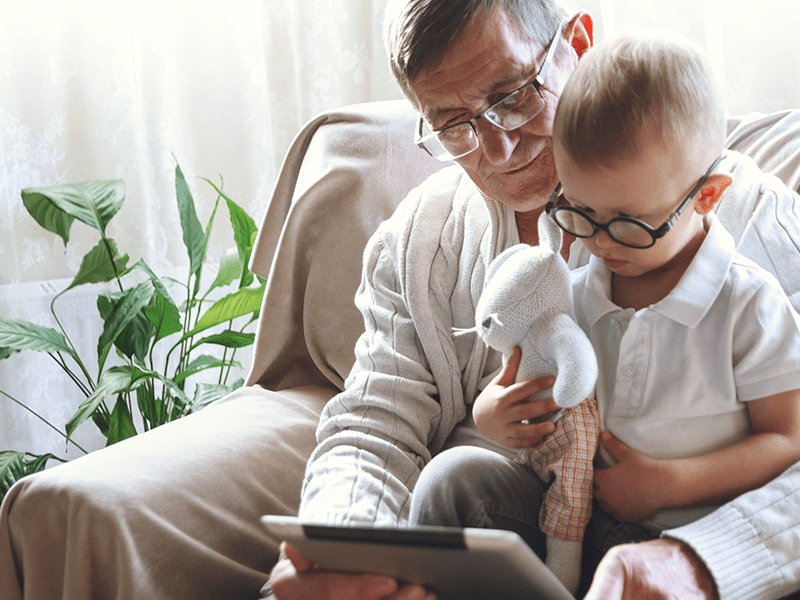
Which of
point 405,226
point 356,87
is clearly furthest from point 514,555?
point 356,87

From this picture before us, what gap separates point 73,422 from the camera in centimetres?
199

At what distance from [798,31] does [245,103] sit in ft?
5.34

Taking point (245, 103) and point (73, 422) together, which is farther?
point (245, 103)

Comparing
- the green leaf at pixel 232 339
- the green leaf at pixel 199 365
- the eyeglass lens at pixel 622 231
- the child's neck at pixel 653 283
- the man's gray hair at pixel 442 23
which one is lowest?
the green leaf at pixel 199 365

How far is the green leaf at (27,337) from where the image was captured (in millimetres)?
2064

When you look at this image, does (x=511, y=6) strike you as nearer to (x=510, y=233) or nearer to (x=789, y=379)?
(x=510, y=233)

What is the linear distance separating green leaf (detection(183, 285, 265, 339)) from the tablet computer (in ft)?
4.24

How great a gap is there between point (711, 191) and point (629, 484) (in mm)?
321

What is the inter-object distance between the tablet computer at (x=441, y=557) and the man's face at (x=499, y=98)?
0.55m

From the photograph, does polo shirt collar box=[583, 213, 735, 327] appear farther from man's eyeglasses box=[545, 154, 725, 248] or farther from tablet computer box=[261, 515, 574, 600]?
tablet computer box=[261, 515, 574, 600]

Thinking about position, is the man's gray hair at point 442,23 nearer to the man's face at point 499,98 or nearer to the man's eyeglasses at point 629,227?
the man's face at point 499,98

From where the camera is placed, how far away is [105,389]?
1.99 metres

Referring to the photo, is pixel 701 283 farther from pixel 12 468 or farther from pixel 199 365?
pixel 12 468

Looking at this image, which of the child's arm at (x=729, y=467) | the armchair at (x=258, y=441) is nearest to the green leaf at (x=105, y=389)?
the armchair at (x=258, y=441)
